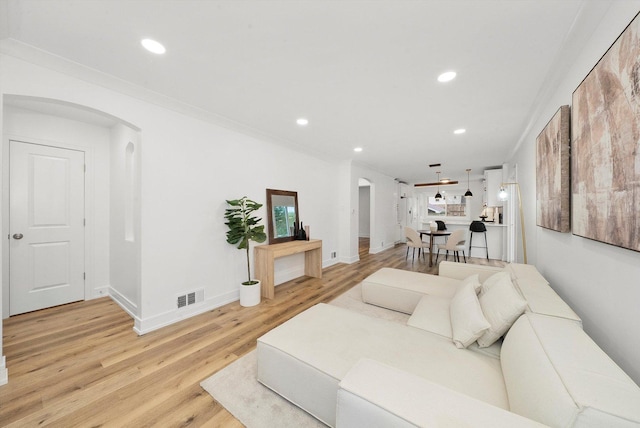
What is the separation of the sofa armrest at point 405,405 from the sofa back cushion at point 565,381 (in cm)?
12

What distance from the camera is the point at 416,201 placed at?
1055 cm

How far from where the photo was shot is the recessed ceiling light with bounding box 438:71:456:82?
211 cm

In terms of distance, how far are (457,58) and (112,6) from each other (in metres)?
2.43

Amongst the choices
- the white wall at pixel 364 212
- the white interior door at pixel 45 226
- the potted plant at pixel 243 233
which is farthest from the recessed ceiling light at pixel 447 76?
the white wall at pixel 364 212

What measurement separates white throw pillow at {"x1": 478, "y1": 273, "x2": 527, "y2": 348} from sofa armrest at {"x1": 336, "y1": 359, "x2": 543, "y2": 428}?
847mm

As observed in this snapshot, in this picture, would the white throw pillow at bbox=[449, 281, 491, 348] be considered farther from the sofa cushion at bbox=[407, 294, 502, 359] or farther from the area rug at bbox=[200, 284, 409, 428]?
the area rug at bbox=[200, 284, 409, 428]

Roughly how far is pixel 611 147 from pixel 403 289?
7.04 ft

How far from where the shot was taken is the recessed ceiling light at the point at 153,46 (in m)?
1.71

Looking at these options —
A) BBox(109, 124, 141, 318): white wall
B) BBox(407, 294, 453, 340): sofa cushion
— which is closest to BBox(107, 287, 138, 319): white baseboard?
BBox(109, 124, 141, 318): white wall

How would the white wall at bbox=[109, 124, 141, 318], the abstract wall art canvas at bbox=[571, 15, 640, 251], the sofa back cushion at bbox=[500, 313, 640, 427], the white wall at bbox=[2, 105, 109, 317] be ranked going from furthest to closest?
1. the white wall at bbox=[2, 105, 109, 317]
2. the white wall at bbox=[109, 124, 141, 318]
3. the abstract wall art canvas at bbox=[571, 15, 640, 251]
4. the sofa back cushion at bbox=[500, 313, 640, 427]

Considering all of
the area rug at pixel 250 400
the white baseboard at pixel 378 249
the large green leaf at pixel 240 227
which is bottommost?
the area rug at pixel 250 400

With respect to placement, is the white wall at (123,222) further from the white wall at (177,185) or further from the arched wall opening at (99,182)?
the white wall at (177,185)

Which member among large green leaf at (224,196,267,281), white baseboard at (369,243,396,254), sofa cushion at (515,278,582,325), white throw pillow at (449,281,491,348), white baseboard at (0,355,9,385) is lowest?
white baseboard at (0,355,9,385)

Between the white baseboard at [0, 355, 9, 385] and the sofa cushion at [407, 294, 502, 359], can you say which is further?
the white baseboard at [0, 355, 9, 385]
